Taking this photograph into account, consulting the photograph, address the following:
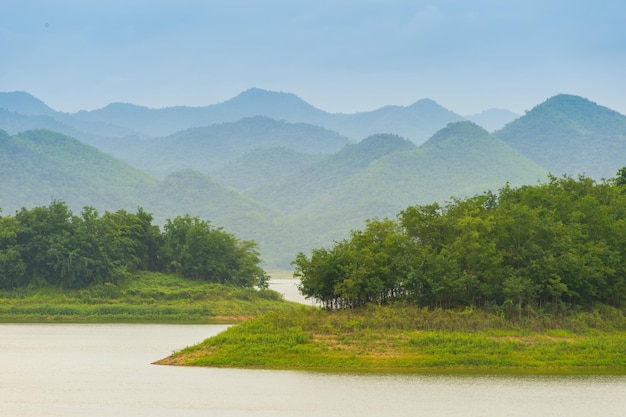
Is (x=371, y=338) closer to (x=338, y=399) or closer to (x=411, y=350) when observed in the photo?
(x=411, y=350)

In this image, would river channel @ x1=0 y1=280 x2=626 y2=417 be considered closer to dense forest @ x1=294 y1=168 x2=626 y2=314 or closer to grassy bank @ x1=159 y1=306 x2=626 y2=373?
grassy bank @ x1=159 y1=306 x2=626 y2=373

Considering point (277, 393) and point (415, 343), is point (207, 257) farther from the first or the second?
point (277, 393)

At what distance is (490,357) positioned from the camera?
160ft

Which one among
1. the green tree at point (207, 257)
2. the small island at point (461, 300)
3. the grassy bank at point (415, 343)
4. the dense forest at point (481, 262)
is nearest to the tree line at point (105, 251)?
the green tree at point (207, 257)

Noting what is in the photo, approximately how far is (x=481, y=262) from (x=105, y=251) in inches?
1718

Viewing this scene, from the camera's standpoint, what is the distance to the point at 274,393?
138ft

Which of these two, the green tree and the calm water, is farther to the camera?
the green tree

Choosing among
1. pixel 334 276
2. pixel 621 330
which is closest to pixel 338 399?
pixel 334 276

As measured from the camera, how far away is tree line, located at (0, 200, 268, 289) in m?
87.1

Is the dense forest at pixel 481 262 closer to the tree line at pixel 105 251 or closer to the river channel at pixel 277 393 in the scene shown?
the river channel at pixel 277 393

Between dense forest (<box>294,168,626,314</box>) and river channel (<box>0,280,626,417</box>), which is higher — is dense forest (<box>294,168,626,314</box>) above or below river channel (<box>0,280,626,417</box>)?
above

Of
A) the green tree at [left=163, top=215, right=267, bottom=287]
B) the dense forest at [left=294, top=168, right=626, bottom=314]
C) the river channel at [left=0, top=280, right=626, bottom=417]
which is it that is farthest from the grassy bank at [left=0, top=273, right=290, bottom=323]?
the river channel at [left=0, top=280, right=626, bottom=417]

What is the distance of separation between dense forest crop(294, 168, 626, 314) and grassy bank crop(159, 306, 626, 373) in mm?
1654

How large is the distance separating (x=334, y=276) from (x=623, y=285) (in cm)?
1543
